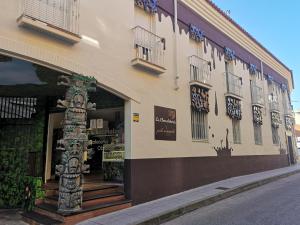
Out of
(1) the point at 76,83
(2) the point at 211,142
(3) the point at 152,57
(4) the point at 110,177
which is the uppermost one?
(3) the point at 152,57

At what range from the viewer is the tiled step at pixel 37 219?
6.46 meters

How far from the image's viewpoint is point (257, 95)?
17.0 metres

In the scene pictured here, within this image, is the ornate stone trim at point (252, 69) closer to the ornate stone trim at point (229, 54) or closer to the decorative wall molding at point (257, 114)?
the decorative wall molding at point (257, 114)

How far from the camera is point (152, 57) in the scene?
31.3 feet

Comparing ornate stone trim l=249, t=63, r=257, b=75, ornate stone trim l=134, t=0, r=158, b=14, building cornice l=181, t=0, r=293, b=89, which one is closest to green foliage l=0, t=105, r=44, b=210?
ornate stone trim l=134, t=0, r=158, b=14

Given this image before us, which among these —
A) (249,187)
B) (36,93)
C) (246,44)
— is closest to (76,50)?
(36,93)

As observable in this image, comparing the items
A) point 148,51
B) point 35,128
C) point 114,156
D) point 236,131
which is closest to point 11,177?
point 35,128

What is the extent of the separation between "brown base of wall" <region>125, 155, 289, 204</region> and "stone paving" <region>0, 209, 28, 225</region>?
9.33ft

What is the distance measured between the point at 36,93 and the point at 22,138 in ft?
4.78

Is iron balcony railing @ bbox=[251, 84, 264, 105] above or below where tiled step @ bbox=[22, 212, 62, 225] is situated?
above

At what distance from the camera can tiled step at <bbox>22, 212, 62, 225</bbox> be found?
646 cm

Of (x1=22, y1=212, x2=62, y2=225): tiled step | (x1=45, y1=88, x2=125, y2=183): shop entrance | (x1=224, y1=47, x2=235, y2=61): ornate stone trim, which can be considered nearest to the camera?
(x1=22, y1=212, x2=62, y2=225): tiled step

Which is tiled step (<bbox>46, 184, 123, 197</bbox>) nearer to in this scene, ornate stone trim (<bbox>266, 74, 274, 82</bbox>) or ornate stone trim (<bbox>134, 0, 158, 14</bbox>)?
ornate stone trim (<bbox>134, 0, 158, 14</bbox>)

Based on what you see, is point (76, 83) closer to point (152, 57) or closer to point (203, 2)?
point (152, 57)
